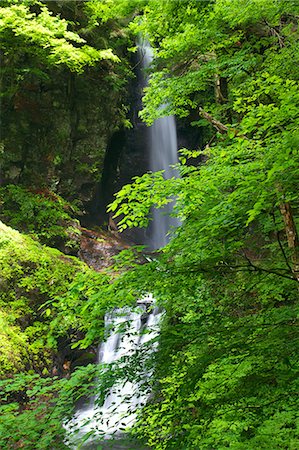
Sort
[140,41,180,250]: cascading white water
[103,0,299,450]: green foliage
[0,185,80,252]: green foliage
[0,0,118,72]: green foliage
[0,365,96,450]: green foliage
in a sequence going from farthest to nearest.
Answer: [140,41,180,250]: cascading white water
[0,185,80,252]: green foliage
[0,0,118,72]: green foliage
[0,365,96,450]: green foliage
[103,0,299,450]: green foliage

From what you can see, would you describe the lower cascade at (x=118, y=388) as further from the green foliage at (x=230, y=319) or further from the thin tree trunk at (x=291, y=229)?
the thin tree trunk at (x=291, y=229)

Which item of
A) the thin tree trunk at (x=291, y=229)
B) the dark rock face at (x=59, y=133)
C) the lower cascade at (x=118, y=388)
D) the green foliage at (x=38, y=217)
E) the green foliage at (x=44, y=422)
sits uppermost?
the dark rock face at (x=59, y=133)

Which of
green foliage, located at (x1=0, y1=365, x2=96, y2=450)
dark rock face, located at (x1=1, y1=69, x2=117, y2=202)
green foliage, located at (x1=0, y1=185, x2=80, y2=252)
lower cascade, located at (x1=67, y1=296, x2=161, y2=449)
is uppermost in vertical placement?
dark rock face, located at (x1=1, y1=69, x2=117, y2=202)

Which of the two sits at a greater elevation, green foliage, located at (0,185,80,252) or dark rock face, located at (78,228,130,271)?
green foliage, located at (0,185,80,252)

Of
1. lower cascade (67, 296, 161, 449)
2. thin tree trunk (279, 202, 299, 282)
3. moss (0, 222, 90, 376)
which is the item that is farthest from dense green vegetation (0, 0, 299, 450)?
moss (0, 222, 90, 376)

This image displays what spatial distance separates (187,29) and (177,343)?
5.17m

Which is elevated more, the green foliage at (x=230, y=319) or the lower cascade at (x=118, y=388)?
the green foliage at (x=230, y=319)

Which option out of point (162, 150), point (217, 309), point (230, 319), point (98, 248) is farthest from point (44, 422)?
point (162, 150)

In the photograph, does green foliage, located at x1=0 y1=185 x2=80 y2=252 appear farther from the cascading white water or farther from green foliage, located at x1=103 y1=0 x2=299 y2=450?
green foliage, located at x1=103 y1=0 x2=299 y2=450

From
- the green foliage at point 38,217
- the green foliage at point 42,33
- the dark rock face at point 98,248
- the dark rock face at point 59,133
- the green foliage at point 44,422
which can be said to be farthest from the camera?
the dark rock face at point 98,248

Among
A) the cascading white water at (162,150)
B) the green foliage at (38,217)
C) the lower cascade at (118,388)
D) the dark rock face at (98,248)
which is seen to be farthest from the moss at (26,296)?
the cascading white water at (162,150)

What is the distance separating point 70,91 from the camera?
1342cm

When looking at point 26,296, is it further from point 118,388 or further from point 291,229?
point 291,229

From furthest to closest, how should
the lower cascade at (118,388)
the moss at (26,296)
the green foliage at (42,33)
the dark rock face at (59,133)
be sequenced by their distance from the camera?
the dark rock face at (59,133) → the green foliage at (42,33) → the moss at (26,296) → the lower cascade at (118,388)
